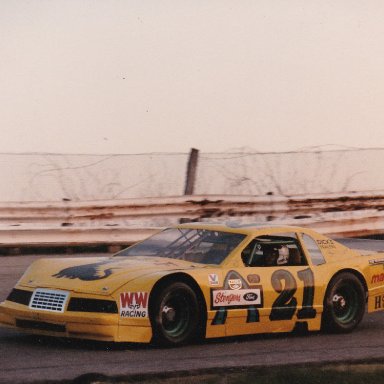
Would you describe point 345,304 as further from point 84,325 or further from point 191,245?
point 84,325

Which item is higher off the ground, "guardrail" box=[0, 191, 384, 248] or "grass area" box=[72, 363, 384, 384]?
"guardrail" box=[0, 191, 384, 248]

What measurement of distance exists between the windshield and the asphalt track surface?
755 mm

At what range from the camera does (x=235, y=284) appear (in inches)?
349

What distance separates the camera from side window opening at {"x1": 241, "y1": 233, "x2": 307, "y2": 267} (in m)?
9.27

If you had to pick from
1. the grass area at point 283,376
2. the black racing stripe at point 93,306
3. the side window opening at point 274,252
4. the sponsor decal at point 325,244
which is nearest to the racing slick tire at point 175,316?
the black racing stripe at point 93,306

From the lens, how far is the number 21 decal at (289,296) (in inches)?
360

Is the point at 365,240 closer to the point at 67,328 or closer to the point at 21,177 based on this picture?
the point at 21,177

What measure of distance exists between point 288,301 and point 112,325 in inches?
73.9

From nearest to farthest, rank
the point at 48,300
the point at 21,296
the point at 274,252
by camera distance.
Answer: the point at 48,300
the point at 21,296
the point at 274,252

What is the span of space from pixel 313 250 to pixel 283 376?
3.17m

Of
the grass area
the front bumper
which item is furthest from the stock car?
the grass area

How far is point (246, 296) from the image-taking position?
8.90 metres

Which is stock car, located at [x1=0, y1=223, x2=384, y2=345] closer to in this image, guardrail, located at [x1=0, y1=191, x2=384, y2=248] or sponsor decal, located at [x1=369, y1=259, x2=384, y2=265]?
sponsor decal, located at [x1=369, y1=259, x2=384, y2=265]

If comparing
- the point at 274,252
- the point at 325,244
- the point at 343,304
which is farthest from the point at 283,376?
the point at 325,244
